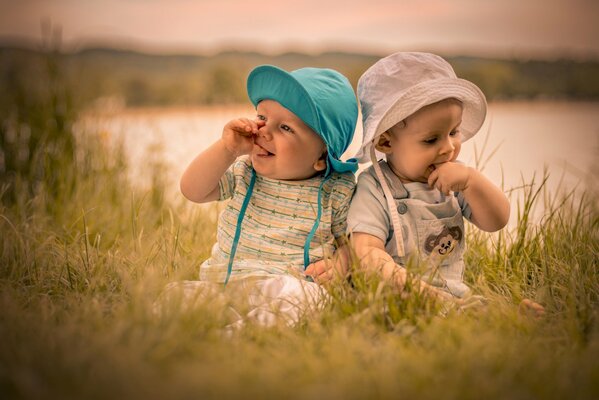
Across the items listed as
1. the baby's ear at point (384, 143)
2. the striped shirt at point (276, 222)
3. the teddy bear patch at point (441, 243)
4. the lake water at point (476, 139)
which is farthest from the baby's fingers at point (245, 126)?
the lake water at point (476, 139)

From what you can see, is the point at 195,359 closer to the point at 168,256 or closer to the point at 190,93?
the point at 168,256

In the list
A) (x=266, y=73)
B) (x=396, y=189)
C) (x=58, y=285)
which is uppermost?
(x=266, y=73)

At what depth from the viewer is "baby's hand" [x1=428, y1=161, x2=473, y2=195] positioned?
2.10 meters

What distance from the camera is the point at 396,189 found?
223 cm

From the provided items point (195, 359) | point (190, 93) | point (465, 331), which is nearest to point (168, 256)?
point (195, 359)

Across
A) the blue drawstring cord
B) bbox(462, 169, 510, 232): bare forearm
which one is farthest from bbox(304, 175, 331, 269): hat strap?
bbox(462, 169, 510, 232): bare forearm

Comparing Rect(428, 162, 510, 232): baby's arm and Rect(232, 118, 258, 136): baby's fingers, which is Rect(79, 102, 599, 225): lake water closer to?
Rect(428, 162, 510, 232): baby's arm

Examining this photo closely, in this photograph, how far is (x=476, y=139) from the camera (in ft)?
10.4

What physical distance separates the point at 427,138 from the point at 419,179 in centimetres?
18

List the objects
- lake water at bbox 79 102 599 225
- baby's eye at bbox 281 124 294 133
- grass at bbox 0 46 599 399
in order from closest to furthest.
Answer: grass at bbox 0 46 599 399 < baby's eye at bbox 281 124 294 133 < lake water at bbox 79 102 599 225

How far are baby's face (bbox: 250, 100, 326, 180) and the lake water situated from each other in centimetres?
112

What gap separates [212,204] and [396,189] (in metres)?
1.36

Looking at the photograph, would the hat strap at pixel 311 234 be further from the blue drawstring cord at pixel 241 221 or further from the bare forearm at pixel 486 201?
the bare forearm at pixel 486 201

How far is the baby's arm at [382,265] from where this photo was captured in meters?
1.99
